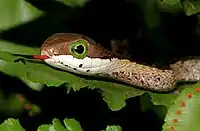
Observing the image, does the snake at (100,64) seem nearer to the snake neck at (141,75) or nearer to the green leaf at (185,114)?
the snake neck at (141,75)

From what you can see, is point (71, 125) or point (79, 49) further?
point (79, 49)

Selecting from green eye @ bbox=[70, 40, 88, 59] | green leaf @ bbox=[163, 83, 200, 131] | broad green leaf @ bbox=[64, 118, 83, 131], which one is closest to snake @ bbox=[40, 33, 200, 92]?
green eye @ bbox=[70, 40, 88, 59]

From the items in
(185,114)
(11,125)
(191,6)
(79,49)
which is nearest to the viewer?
(185,114)

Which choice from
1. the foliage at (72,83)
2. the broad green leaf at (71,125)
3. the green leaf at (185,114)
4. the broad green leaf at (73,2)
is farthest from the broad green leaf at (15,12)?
the green leaf at (185,114)

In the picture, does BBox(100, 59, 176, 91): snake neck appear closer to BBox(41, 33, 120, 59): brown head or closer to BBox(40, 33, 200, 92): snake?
BBox(40, 33, 200, 92): snake

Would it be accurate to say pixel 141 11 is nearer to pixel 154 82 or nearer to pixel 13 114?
pixel 154 82

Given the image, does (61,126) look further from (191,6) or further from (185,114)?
(191,6)

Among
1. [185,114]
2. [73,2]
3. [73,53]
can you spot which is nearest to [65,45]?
[73,53]
